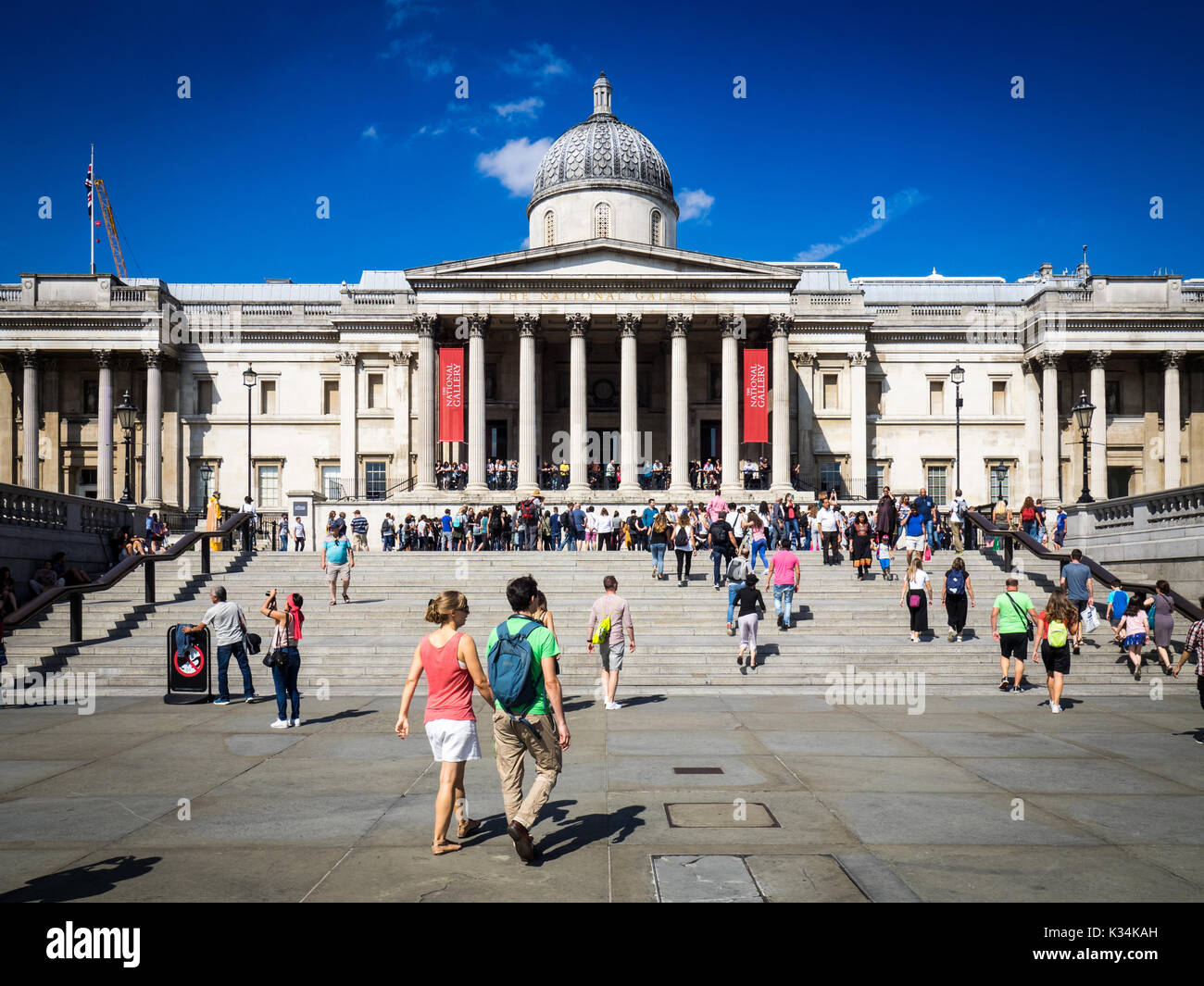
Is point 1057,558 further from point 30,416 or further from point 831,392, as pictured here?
point 30,416

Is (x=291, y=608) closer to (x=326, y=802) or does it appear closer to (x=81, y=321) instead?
(x=326, y=802)

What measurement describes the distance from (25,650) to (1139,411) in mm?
52301

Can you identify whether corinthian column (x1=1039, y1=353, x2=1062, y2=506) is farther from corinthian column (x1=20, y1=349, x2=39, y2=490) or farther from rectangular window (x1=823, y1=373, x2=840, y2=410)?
corinthian column (x1=20, y1=349, x2=39, y2=490)

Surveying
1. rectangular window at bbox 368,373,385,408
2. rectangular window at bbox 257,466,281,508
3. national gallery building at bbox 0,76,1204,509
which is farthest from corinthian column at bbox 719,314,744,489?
rectangular window at bbox 257,466,281,508

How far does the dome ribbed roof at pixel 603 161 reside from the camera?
51.0 m

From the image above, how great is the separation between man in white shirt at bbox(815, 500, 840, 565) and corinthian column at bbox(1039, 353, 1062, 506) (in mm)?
26401

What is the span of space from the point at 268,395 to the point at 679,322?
23391mm

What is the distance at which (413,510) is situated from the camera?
4022cm

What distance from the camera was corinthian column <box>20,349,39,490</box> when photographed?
48.7 metres

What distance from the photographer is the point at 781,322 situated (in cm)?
4322

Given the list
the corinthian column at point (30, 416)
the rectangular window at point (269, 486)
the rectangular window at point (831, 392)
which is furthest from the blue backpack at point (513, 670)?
the corinthian column at point (30, 416)

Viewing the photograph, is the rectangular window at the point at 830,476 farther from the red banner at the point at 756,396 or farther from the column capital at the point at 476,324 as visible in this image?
the column capital at the point at 476,324

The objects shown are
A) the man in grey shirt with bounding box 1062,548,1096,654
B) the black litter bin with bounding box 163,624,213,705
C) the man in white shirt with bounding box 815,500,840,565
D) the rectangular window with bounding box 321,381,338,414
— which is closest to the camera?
the black litter bin with bounding box 163,624,213,705

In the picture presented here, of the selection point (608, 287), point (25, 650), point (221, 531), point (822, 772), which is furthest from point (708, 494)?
point (822, 772)
